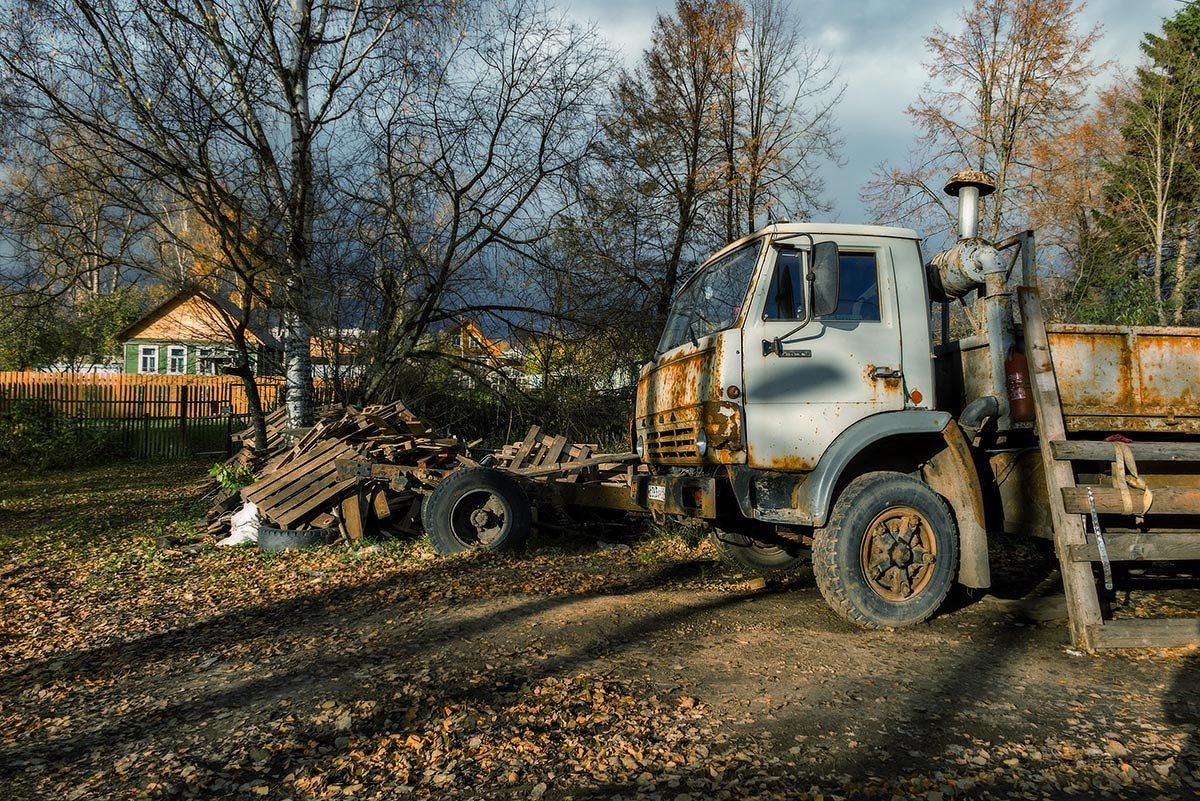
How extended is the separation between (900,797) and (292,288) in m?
10.4

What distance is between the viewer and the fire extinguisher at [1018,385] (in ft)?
17.0

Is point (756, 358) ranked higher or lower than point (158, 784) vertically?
higher

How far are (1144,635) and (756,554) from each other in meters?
2.96

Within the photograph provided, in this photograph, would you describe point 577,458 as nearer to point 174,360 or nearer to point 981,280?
point 981,280

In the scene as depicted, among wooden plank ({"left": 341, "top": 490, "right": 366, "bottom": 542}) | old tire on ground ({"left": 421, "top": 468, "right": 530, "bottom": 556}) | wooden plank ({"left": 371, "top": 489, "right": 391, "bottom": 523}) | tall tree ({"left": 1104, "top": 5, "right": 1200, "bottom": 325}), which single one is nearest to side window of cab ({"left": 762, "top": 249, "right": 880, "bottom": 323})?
old tire on ground ({"left": 421, "top": 468, "right": 530, "bottom": 556})

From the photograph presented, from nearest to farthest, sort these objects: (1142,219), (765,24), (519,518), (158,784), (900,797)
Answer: (900,797)
(158,784)
(519,518)
(765,24)
(1142,219)

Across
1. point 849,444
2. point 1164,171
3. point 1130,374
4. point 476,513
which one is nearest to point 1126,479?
point 1130,374

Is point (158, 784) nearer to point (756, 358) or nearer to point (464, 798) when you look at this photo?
point (464, 798)

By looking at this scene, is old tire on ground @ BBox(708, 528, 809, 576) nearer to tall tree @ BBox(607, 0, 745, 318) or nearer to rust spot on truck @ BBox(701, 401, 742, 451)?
rust spot on truck @ BBox(701, 401, 742, 451)

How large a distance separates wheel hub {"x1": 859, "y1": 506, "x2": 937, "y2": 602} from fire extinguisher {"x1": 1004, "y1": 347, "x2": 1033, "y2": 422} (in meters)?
0.98

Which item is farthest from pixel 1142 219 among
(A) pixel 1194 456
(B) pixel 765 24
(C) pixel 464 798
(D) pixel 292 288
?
(C) pixel 464 798

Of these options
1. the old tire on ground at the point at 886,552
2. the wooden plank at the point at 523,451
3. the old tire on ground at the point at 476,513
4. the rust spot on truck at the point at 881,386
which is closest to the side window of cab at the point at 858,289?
the rust spot on truck at the point at 881,386

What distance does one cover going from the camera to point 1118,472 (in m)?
4.94

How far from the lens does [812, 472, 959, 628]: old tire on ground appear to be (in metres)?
5.03
